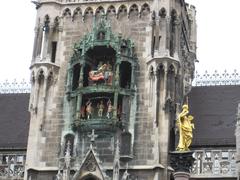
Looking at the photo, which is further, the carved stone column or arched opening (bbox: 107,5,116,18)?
arched opening (bbox: 107,5,116,18)

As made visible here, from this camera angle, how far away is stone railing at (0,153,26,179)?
102 feet

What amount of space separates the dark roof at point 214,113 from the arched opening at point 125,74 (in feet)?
11.7

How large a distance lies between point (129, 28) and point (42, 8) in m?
3.90

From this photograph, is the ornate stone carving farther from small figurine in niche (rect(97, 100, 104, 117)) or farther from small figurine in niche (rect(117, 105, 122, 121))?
small figurine in niche (rect(97, 100, 104, 117))

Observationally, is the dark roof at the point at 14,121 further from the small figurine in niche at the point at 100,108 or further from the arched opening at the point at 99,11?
the arched opening at the point at 99,11

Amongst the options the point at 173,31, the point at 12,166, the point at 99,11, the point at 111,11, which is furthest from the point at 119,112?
the point at 12,166

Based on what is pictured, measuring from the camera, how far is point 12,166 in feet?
103

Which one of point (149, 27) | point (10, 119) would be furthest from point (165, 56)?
point (10, 119)

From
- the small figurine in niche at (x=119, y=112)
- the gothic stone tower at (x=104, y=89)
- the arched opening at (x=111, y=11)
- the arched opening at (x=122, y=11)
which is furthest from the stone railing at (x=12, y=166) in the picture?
the arched opening at (x=122, y=11)

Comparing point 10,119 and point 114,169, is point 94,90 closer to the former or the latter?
point 114,169

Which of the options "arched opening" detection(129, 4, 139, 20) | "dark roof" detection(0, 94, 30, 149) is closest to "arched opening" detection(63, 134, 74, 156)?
"dark roof" detection(0, 94, 30, 149)

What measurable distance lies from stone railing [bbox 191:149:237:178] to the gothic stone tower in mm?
1269

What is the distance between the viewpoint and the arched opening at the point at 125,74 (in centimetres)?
3072

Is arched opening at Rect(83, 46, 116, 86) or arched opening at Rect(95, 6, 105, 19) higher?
arched opening at Rect(95, 6, 105, 19)
